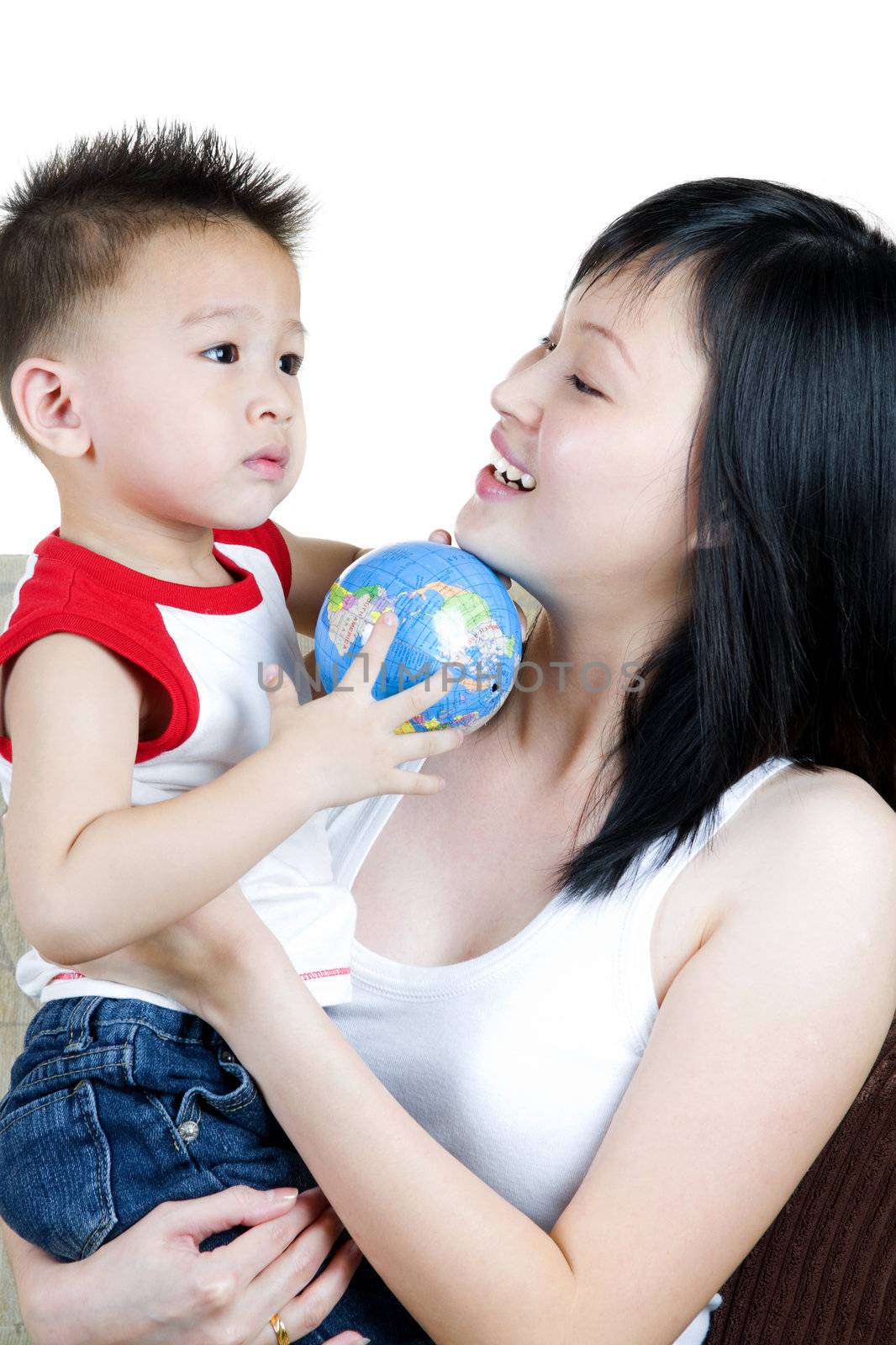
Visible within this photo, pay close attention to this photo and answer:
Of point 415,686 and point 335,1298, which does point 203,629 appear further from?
point 335,1298

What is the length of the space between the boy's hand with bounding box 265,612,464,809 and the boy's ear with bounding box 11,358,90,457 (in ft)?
1.22

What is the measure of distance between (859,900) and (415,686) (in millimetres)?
548

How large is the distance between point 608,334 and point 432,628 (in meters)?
0.43

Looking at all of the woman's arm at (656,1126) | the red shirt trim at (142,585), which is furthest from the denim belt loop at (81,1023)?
the red shirt trim at (142,585)

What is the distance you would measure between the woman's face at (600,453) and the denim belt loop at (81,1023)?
0.72 m

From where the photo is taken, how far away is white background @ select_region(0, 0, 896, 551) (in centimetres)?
416

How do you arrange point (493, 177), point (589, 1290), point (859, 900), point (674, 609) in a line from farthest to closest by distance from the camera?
point (493, 177)
point (674, 609)
point (859, 900)
point (589, 1290)

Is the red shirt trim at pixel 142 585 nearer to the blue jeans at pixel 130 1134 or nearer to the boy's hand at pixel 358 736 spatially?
the boy's hand at pixel 358 736

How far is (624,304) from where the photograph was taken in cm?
167

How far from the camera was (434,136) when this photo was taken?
4551 millimetres

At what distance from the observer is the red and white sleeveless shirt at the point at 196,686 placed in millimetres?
1511

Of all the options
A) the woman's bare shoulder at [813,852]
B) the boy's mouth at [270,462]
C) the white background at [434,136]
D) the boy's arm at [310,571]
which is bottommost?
the woman's bare shoulder at [813,852]

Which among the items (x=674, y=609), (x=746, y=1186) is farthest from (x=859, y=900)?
(x=674, y=609)

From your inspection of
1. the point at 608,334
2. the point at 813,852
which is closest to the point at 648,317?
the point at 608,334
